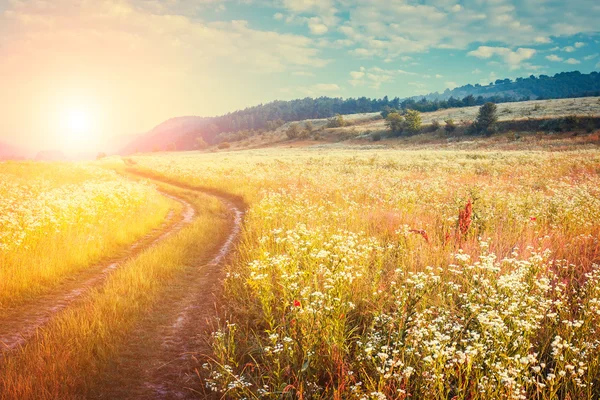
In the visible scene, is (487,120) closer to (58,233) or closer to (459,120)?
(459,120)

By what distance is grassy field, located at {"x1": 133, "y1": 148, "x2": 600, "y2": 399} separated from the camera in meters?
3.62

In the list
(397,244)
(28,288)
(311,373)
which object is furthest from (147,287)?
(397,244)

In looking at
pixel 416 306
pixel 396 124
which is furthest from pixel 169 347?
pixel 396 124

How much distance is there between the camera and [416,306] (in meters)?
5.11

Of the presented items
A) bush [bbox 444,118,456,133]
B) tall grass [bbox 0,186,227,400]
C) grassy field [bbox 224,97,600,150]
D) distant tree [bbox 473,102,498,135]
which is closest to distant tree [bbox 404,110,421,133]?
grassy field [bbox 224,97,600,150]

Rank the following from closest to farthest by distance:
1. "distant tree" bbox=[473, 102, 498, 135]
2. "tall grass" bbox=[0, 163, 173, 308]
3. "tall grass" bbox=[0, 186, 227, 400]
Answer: "tall grass" bbox=[0, 186, 227, 400] < "tall grass" bbox=[0, 163, 173, 308] < "distant tree" bbox=[473, 102, 498, 135]

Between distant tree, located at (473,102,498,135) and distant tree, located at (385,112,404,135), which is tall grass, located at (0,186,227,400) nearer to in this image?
distant tree, located at (473,102,498,135)

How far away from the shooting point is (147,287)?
7836 millimetres

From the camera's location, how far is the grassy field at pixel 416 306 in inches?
142

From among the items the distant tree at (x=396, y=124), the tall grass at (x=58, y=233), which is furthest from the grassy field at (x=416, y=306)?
the distant tree at (x=396, y=124)

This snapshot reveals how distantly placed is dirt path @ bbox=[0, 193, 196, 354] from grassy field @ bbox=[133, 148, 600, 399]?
10.7 ft

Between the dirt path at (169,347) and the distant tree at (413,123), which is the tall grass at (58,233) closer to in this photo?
the dirt path at (169,347)

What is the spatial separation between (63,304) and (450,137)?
255ft

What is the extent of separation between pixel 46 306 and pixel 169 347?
10.9ft
